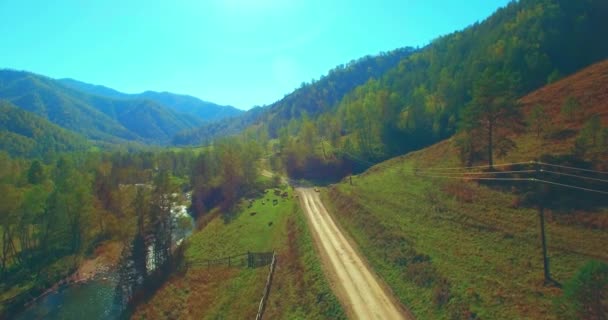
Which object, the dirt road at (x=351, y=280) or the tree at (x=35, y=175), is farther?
the tree at (x=35, y=175)

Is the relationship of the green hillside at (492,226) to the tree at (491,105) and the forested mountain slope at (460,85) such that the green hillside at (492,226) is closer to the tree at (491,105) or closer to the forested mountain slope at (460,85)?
the tree at (491,105)

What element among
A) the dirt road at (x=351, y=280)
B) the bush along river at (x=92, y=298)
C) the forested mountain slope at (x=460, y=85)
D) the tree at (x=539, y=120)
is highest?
the forested mountain slope at (x=460, y=85)

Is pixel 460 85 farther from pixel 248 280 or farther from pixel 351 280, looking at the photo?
pixel 248 280

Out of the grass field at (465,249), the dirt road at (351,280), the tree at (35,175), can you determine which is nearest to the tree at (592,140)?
the grass field at (465,249)

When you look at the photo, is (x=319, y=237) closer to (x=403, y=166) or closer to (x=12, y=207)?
(x=403, y=166)

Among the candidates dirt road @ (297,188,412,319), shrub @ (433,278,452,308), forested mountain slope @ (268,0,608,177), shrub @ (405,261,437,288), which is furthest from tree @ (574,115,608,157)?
forested mountain slope @ (268,0,608,177)

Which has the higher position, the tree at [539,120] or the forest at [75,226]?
the tree at [539,120]

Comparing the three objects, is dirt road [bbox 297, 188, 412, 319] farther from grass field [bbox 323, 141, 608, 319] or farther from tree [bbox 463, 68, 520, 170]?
tree [bbox 463, 68, 520, 170]

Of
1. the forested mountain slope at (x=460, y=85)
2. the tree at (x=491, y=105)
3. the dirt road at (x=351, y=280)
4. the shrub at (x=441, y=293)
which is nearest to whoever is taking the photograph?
the shrub at (x=441, y=293)
